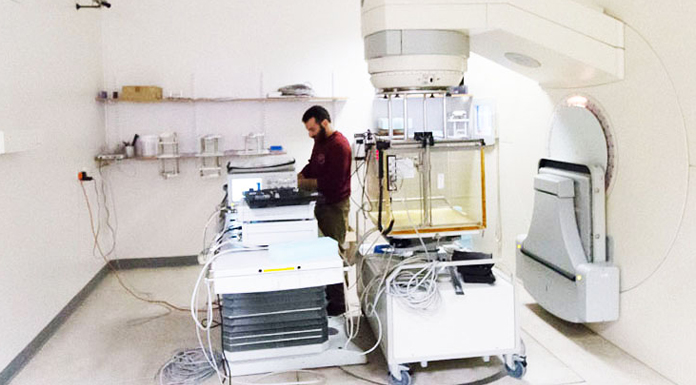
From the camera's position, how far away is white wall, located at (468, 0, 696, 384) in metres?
2.65

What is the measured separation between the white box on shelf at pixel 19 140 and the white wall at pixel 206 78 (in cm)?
207

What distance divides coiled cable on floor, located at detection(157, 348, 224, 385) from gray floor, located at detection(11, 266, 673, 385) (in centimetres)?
6

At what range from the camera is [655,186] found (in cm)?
285

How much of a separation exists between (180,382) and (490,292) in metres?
1.65

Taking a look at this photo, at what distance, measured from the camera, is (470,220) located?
319 cm

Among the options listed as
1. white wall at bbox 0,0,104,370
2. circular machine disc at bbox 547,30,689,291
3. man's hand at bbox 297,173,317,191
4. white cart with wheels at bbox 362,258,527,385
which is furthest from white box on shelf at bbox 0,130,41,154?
circular machine disc at bbox 547,30,689,291

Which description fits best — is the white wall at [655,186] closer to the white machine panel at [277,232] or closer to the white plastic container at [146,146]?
the white machine panel at [277,232]

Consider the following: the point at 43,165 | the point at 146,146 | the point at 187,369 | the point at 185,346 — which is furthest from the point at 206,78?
Answer: the point at 187,369

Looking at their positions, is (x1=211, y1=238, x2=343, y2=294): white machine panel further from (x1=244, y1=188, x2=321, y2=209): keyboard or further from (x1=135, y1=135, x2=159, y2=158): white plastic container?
(x1=135, y1=135, x2=159, y2=158): white plastic container

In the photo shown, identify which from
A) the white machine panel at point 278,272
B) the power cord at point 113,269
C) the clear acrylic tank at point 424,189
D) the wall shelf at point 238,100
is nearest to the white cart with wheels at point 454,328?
the clear acrylic tank at point 424,189

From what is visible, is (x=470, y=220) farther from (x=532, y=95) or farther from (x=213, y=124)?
(x=213, y=124)

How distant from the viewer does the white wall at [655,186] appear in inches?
104

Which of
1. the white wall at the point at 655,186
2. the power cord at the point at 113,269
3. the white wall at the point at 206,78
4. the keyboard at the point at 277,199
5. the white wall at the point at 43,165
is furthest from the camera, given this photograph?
the white wall at the point at 206,78

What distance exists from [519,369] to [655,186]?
114 centimetres
